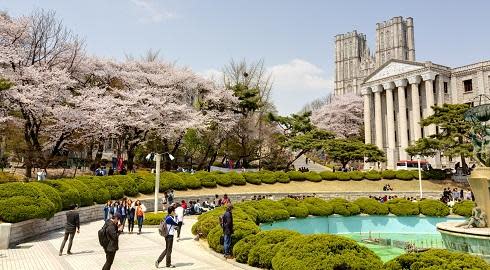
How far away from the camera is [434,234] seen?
82.1 feet

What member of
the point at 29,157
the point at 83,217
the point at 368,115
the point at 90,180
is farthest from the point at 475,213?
the point at 368,115

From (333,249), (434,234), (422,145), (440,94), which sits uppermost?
(440,94)

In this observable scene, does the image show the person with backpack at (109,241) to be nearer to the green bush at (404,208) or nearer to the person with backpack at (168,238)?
the person with backpack at (168,238)

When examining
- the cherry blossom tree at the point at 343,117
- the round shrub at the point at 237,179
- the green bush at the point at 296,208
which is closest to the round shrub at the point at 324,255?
the green bush at the point at 296,208

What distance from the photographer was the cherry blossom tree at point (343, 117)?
80.1 m

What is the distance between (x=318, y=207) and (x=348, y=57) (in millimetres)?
136787

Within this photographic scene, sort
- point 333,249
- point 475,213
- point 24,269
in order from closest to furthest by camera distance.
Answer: point 333,249
point 24,269
point 475,213

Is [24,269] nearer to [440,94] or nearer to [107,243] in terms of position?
[107,243]

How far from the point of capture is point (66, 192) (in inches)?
763

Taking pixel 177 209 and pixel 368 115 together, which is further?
pixel 368 115

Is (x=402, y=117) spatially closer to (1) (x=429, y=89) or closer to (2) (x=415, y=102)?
(2) (x=415, y=102)

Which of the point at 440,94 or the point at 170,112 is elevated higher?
the point at 440,94

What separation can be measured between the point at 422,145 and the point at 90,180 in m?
36.5

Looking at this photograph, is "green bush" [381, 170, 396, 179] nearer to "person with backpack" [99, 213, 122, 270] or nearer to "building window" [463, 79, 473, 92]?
"building window" [463, 79, 473, 92]
